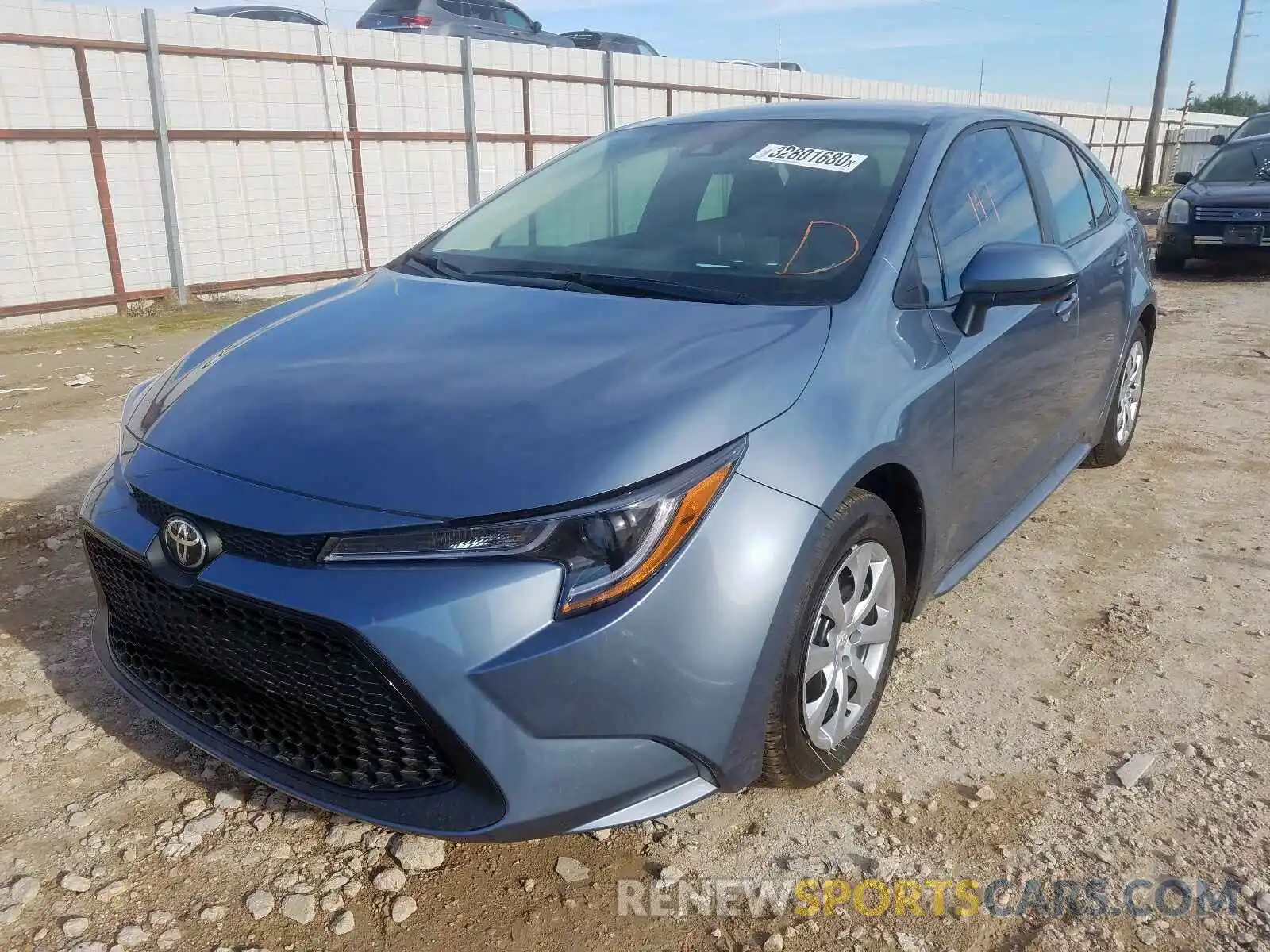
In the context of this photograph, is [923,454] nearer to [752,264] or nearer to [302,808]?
[752,264]

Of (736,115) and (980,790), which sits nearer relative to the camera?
(980,790)

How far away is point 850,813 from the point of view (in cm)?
229

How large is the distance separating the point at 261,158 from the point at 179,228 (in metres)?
1.04

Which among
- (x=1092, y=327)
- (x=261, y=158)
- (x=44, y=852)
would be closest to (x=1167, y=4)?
(x=261, y=158)

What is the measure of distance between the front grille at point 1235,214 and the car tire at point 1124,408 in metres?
6.93

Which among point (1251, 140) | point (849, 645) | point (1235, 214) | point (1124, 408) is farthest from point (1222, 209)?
point (849, 645)

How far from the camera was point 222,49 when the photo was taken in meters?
8.84

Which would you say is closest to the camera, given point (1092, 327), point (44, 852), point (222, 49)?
point (44, 852)

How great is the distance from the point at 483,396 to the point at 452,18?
13.4m

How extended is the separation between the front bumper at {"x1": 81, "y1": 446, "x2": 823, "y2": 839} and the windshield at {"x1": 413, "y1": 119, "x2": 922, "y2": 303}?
882 mm

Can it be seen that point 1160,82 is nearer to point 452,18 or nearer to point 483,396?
point 452,18

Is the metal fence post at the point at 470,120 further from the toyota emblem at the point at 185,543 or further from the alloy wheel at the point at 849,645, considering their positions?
the toyota emblem at the point at 185,543

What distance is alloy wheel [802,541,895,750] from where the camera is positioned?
220cm

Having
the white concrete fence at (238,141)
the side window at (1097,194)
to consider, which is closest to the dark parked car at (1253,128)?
the white concrete fence at (238,141)
